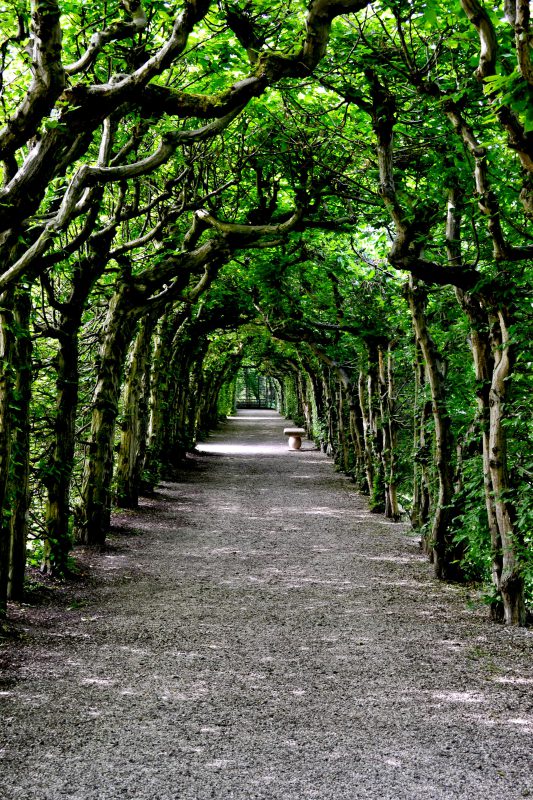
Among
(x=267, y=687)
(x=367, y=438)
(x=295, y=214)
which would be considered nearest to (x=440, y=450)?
(x=295, y=214)

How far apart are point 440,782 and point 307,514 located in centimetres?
1095

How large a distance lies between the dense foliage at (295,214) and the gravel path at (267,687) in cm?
96

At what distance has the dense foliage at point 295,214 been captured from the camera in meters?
5.49

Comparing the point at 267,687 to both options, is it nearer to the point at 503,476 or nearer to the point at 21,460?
the point at 503,476

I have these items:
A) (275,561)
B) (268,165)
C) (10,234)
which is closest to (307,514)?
(275,561)

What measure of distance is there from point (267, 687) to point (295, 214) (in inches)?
288

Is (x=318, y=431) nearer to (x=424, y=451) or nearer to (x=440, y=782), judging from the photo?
(x=424, y=451)

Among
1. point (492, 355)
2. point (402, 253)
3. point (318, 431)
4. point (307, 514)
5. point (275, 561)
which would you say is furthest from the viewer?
point (318, 431)

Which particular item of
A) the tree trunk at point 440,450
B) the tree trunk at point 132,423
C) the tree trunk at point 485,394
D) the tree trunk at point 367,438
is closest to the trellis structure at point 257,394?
the tree trunk at point 367,438

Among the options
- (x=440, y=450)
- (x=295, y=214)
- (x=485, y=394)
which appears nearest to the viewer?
(x=485, y=394)

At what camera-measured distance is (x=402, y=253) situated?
721 cm

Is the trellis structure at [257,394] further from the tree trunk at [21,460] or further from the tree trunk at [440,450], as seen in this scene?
the tree trunk at [21,460]

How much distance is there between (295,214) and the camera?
11.2 meters

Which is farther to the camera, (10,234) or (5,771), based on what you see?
(10,234)
